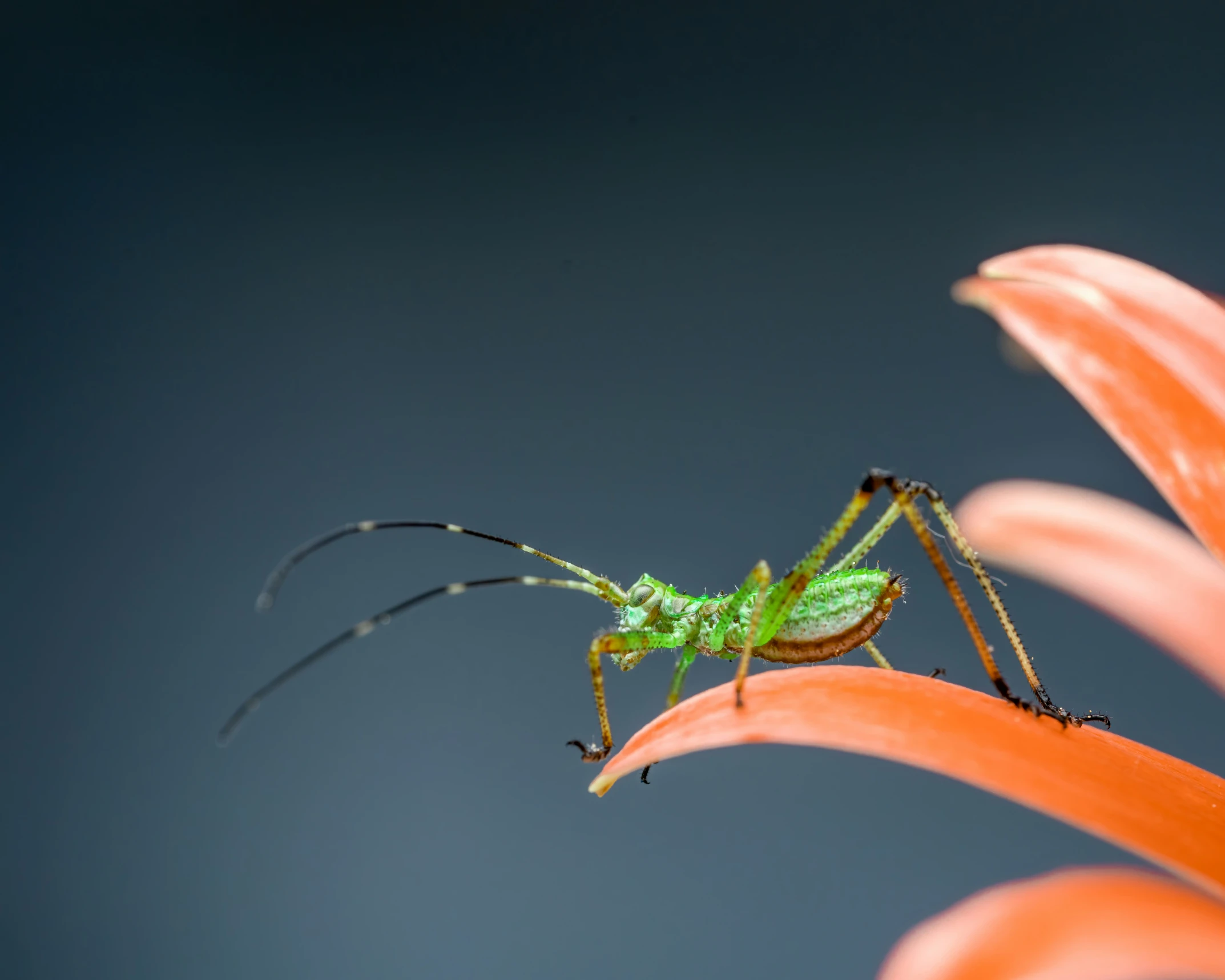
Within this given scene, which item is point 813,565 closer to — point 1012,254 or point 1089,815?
point 1012,254

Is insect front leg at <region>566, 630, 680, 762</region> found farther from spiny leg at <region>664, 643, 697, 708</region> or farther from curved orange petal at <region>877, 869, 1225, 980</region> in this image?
curved orange petal at <region>877, 869, 1225, 980</region>

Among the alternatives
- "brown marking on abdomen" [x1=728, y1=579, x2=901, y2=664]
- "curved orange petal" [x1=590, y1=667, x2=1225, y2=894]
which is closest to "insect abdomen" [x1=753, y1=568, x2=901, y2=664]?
"brown marking on abdomen" [x1=728, y1=579, x2=901, y2=664]

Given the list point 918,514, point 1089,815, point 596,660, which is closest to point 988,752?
point 1089,815

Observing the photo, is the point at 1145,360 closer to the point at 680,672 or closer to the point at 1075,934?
the point at 1075,934

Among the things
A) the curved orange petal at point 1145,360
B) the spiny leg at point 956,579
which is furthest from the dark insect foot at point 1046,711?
the curved orange petal at point 1145,360

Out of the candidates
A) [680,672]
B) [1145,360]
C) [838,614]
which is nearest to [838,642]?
[838,614]

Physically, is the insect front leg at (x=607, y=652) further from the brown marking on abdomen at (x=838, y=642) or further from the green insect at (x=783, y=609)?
the brown marking on abdomen at (x=838, y=642)
